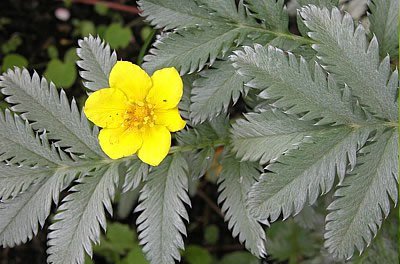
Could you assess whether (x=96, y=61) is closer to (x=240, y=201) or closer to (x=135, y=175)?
(x=135, y=175)

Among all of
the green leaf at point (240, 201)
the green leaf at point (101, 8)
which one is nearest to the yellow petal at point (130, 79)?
the green leaf at point (240, 201)

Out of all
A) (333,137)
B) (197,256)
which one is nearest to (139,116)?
(333,137)

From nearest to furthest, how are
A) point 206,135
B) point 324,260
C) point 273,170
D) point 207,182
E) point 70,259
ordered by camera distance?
point 273,170
point 70,259
point 206,135
point 324,260
point 207,182

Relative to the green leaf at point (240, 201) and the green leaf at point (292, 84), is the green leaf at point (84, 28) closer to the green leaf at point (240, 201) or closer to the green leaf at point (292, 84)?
the green leaf at point (240, 201)

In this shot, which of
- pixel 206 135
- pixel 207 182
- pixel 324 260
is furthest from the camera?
pixel 207 182

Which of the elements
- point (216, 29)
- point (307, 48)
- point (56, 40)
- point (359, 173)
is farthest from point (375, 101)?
point (56, 40)

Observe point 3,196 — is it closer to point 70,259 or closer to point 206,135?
point 70,259
